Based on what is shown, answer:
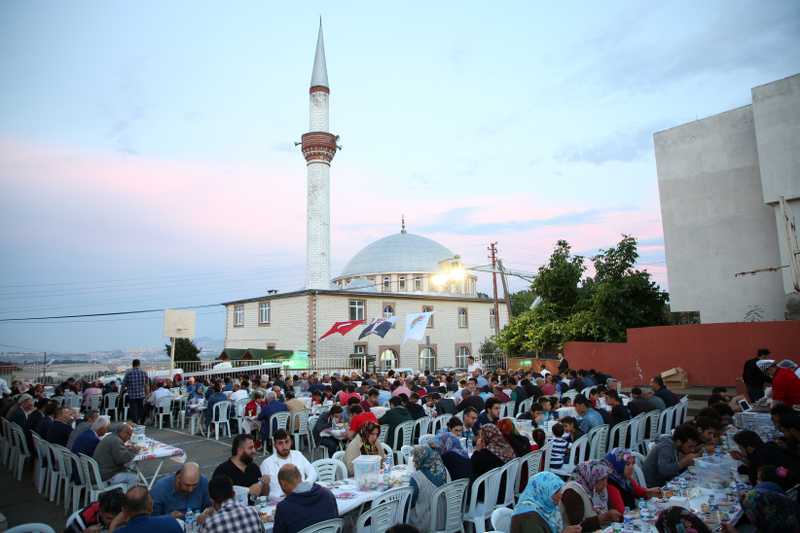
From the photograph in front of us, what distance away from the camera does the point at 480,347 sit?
37906 millimetres

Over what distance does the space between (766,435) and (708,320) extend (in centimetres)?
1437

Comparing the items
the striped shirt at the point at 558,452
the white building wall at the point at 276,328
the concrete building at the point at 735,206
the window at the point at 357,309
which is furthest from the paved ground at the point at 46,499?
the window at the point at 357,309

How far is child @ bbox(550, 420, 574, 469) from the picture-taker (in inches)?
244

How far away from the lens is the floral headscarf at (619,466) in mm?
4746

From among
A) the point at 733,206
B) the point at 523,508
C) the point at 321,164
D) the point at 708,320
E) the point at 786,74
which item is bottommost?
the point at 523,508

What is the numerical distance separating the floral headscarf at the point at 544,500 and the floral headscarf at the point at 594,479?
501mm

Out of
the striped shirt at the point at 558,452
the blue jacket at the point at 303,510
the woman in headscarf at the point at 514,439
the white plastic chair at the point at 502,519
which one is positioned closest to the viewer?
the blue jacket at the point at 303,510

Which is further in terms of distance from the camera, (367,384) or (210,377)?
(210,377)

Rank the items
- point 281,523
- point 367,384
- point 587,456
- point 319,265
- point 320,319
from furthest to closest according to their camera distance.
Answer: point 319,265, point 320,319, point 367,384, point 587,456, point 281,523

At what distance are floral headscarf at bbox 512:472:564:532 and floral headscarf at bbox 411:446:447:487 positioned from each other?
4.55ft

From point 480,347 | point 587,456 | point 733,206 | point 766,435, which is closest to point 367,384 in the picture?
point 587,456

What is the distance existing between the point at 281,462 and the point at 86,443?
3.26 m

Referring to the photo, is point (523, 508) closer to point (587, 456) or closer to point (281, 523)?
point (281, 523)

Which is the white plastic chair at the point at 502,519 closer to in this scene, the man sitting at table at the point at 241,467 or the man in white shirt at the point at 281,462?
the man in white shirt at the point at 281,462
